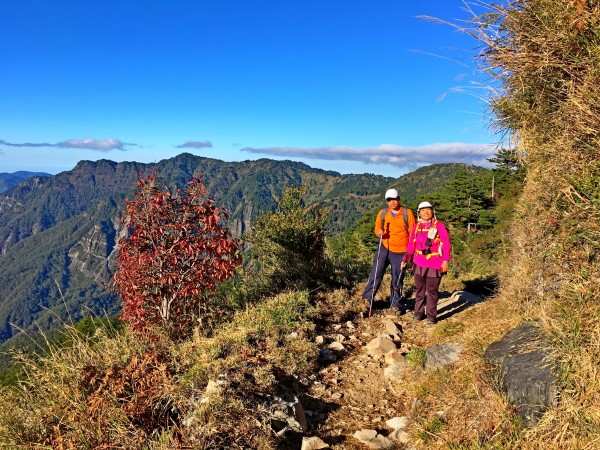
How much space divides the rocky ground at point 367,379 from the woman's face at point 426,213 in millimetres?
1831

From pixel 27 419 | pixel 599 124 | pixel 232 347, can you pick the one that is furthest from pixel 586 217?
pixel 27 419

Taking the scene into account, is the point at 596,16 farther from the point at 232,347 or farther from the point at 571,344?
the point at 232,347

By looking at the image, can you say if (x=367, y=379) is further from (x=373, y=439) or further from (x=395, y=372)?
(x=373, y=439)

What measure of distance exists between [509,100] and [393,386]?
3833 millimetres

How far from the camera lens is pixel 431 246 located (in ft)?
22.5

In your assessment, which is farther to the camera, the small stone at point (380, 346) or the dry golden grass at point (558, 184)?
the small stone at point (380, 346)

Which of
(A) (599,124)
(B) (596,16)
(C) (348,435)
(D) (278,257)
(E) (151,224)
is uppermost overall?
(B) (596,16)

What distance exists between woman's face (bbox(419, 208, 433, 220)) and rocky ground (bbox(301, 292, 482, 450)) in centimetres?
183

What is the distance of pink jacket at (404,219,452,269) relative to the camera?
22.1 ft

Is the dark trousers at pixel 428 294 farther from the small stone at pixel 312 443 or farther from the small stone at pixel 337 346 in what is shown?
the small stone at pixel 312 443

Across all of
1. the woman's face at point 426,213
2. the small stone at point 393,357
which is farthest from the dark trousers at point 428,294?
the small stone at point 393,357

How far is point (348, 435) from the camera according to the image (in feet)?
13.2

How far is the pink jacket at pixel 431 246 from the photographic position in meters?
6.72

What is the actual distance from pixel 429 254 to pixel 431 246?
0.15m
